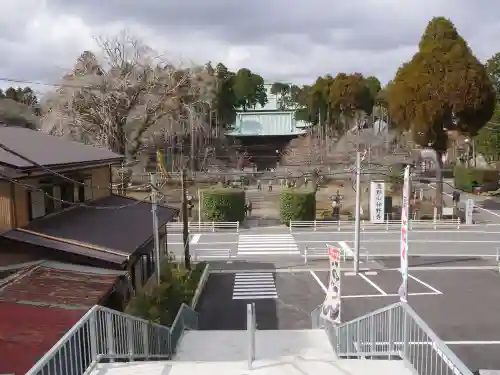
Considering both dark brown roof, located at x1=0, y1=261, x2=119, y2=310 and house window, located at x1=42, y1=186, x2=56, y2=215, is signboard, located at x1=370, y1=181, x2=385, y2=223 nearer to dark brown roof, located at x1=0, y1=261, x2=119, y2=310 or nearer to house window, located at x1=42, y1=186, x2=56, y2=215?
house window, located at x1=42, y1=186, x2=56, y2=215

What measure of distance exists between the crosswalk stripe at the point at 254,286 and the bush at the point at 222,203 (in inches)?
412


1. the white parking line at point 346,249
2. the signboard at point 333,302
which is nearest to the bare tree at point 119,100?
the white parking line at point 346,249

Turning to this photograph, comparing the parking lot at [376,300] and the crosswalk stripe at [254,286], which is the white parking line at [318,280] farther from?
the crosswalk stripe at [254,286]

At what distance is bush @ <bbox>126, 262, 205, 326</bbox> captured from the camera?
1071 centimetres

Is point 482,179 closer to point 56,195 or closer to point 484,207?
point 484,207

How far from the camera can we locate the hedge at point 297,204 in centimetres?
3073

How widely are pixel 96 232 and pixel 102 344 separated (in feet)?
21.6

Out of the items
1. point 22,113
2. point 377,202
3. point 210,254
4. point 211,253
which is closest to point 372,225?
point 377,202

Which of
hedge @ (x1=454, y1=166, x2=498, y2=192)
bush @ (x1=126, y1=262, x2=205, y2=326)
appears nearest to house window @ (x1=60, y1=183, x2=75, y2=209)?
bush @ (x1=126, y1=262, x2=205, y2=326)

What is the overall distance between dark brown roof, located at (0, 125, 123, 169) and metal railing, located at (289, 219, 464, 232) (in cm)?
1522

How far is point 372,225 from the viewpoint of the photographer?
3097cm

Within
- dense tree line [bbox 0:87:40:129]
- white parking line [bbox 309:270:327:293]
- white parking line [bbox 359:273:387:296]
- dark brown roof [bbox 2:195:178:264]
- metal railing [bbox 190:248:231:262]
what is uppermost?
dense tree line [bbox 0:87:40:129]

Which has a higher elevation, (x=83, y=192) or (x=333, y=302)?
(x=83, y=192)

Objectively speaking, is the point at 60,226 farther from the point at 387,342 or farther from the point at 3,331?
the point at 387,342
